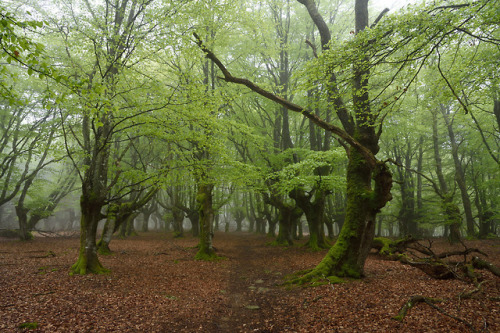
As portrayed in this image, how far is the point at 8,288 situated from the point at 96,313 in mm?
3539

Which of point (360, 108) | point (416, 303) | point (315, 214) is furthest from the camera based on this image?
point (315, 214)

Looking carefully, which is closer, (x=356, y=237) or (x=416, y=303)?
(x=416, y=303)

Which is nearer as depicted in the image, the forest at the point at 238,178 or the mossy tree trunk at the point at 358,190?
the forest at the point at 238,178

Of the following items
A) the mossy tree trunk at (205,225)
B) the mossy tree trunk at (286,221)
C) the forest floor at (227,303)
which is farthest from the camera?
the mossy tree trunk at (286,221)

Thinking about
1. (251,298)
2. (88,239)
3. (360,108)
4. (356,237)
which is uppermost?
(360,108)

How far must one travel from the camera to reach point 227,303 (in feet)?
23.5

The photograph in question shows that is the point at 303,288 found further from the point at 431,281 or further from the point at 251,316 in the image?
the point at 431,281

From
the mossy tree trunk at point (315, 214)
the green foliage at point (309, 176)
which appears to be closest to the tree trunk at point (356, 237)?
the green foliage at point (309, 176)

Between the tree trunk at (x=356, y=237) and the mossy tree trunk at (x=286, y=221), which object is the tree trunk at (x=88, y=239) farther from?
the mossy tree trunk at (x=286, y=221)

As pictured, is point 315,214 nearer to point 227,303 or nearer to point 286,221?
point 286,221

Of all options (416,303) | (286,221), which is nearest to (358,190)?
(416,303)

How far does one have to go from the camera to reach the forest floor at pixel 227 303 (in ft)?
15.9

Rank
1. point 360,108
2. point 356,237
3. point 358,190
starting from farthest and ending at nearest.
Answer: point 358,190, point 356,237, point 360,108

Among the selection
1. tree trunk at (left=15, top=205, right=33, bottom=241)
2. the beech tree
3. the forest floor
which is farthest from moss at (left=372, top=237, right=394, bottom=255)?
tree trunk at (left=15, top=205, right=33, bottom=241)
